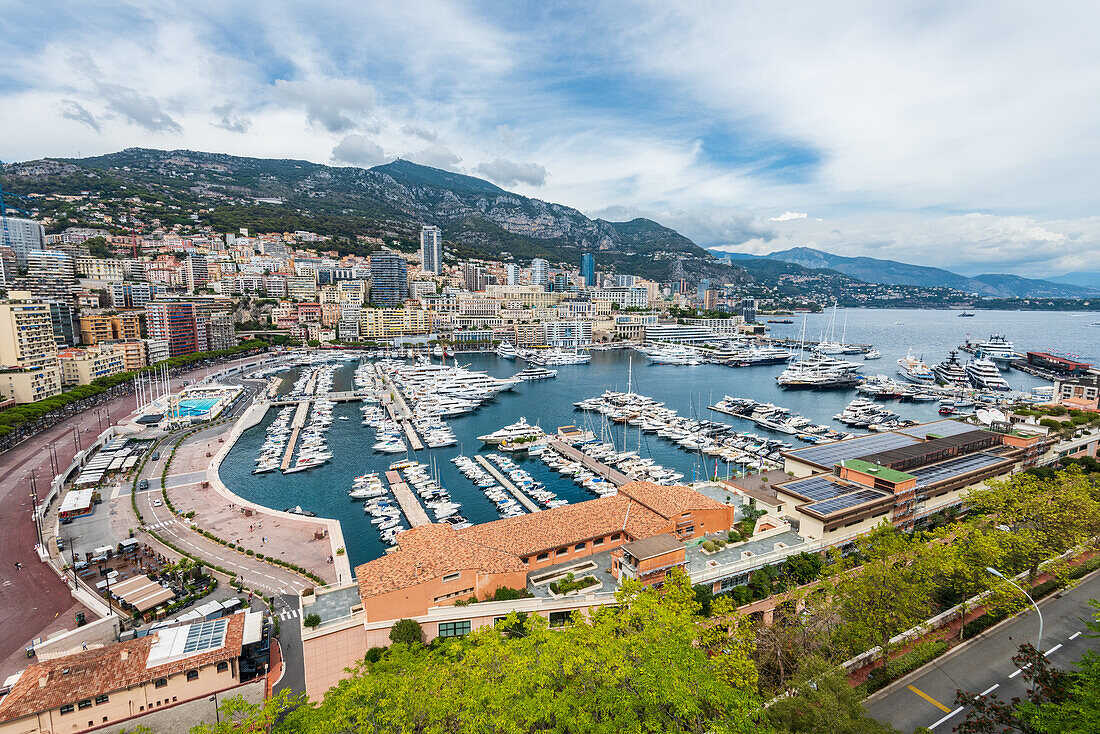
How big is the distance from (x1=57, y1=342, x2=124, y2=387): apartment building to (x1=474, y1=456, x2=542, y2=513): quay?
49379mm

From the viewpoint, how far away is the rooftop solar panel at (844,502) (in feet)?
74.5

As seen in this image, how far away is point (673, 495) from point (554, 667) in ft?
46.6

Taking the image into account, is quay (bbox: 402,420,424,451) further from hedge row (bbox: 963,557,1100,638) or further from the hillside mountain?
the hillside mountain

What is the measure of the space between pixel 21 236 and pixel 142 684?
12516 centimetres

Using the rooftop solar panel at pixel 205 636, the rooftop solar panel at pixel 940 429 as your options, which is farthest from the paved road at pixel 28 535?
the rooftop solar panel at pixel 940 429

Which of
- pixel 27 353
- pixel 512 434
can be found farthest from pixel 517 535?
pixel 27 353

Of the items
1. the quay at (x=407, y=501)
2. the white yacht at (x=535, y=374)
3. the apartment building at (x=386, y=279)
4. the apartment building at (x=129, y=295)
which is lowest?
the quay at (x=407, y=501)

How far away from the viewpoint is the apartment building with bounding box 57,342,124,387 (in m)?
54.9

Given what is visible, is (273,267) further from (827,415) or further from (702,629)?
(702,629)

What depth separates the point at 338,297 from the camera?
4471 inches

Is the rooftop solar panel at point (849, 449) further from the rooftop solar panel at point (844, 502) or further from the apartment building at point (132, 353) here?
the apartment building at point (132, 353)

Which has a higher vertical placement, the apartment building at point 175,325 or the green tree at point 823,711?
the apartment building at point 175,325

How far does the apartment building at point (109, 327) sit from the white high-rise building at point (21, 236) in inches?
1364

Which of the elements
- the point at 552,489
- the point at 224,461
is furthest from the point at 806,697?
the point at 224,461
